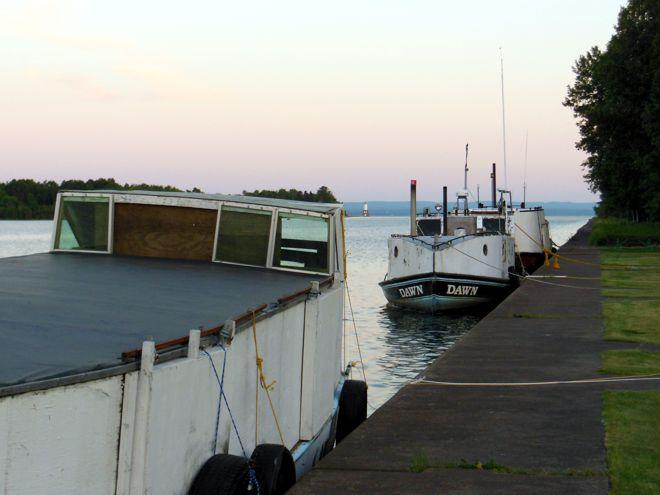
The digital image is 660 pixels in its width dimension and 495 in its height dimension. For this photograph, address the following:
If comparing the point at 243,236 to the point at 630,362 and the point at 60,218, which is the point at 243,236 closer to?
the point at 60,218

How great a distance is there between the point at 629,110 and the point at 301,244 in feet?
174

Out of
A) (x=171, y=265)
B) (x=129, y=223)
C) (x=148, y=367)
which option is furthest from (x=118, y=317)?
(x=129, y=223)

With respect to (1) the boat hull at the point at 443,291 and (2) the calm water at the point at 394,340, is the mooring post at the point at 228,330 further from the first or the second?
(1) the boat hull at the point at 443,291

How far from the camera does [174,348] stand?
6129 mm

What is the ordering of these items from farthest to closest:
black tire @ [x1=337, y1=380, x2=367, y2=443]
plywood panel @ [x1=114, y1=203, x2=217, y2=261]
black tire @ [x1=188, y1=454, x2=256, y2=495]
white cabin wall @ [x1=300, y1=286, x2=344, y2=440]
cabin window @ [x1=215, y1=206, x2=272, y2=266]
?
black tire @ [x1=337, y1=380, x2=367, y2=443], plywood panel @ [x1=114, y1=203, x2=217, y2=261], cabin window @ [x1=215, y1=206, x2=272, y2=266], white cabin wall @ [x1=300, y1=286, x2=344, y2=440], black tire @ [x1=188, y1=454, x2=256, y2=495]

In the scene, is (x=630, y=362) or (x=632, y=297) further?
(x=632, y=297)

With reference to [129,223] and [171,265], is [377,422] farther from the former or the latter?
[129,223]

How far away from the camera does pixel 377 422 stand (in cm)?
1083

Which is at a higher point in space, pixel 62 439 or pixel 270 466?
pixel 62 439

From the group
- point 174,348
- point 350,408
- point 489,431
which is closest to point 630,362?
point 350,408

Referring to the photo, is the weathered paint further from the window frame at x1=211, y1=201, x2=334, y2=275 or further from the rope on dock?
the rope on dock

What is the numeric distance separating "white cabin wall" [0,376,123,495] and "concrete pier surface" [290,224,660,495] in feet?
10.5

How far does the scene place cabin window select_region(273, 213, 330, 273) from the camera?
10.7 m

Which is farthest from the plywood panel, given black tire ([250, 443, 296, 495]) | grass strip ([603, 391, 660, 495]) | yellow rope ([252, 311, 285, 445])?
grass strip ([603, 391, 660, 495])
